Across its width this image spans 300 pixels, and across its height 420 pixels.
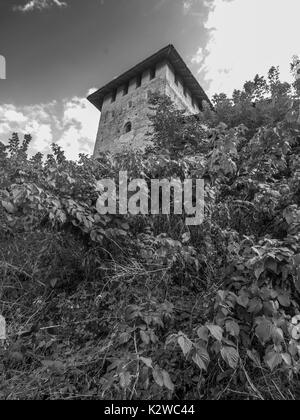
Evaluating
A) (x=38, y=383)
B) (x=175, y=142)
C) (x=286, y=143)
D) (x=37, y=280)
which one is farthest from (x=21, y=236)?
(x=175, y=142)

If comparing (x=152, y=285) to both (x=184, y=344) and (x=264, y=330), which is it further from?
(x=264, y=330)

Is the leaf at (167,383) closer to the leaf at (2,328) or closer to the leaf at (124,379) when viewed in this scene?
the leaf at (124,379)

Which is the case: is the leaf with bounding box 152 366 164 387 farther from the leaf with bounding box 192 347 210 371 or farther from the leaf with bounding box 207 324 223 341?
the leaf with bounding box 207 324 223 341

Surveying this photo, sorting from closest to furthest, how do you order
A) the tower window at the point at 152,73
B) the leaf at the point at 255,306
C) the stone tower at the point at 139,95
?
the leaf at the point at 255,306
the stone tower at the point at 139,95
the tower window at the point at 152,73

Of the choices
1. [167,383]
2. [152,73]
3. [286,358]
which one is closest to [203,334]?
[167,383]

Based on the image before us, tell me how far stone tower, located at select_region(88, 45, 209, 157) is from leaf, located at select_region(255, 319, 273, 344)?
1066 cm

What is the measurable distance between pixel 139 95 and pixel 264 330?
43.7ft

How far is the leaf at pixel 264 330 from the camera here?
1.44m

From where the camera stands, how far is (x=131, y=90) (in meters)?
13.8

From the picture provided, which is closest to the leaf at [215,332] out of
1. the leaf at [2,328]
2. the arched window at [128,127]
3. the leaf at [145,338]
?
the leaf at [145,338]

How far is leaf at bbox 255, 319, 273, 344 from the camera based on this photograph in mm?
1436

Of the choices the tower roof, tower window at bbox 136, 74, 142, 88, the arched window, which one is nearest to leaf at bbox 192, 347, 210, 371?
the arched window

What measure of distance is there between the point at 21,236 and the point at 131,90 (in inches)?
496

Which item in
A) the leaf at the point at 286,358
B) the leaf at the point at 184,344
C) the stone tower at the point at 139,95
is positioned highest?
the stone tower at the point at 139,95
